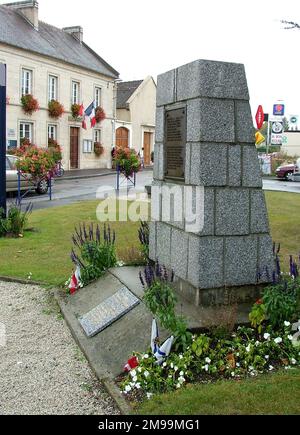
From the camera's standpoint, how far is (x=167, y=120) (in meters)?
5.88

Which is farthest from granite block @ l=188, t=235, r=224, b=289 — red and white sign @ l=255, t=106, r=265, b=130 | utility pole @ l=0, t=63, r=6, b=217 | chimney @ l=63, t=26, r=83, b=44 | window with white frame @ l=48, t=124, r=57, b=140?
chimney @ l=63, t=26, r=83, b=44

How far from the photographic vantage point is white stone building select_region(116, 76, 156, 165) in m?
41.1

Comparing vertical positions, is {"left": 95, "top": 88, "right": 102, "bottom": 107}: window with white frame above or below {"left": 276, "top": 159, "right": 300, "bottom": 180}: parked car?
above

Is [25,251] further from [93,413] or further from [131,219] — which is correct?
[93,413]

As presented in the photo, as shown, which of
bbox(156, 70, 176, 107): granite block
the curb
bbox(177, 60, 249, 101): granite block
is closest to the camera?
the curb

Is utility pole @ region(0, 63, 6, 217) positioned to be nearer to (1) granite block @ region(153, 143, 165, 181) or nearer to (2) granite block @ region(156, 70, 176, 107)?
(2) granite block @ region(156, 70, 176, 107)

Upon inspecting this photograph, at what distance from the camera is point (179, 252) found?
554cm

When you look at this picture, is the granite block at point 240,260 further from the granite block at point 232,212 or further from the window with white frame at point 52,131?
the window with white frame at point 52,131

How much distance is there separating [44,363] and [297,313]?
7.67 feet

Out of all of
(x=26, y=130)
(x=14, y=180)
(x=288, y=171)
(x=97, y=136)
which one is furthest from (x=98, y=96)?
(x=14, y=180)

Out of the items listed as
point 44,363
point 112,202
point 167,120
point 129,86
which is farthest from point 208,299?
point 129,86

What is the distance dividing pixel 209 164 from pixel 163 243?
1.31 metres

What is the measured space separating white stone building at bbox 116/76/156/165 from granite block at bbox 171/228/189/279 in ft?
114

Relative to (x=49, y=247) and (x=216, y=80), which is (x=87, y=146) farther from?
(x=216, y=80)
